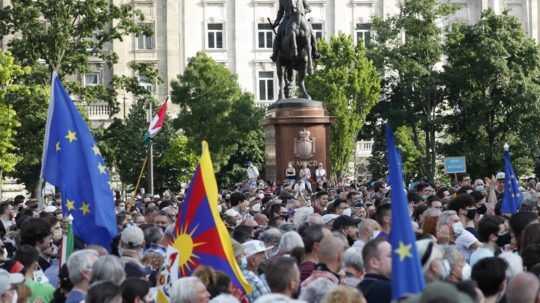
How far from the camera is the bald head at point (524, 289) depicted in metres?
9.17

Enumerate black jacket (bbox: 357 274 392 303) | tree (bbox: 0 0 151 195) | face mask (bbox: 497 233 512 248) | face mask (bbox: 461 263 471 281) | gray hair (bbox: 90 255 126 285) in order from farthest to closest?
tree (bbox: 0 0 151 195)
face mask (bbox: 497 233 512 248)
face mask (bbox: 461 263 471 281)
gray hair (bbox: 90 255 126 285)
black jacket (bbox: 357 274 392 303)

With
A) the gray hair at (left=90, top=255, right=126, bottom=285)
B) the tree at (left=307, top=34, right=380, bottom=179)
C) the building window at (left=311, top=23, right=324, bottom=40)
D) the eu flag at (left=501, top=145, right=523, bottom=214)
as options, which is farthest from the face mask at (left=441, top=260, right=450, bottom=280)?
the building window at (left=311, top=23, right=324, bottom=40)

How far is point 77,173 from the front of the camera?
1380 cm

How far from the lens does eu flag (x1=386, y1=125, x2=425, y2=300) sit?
8.48 meters

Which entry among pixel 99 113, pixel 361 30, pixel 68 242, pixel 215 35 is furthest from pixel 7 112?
pixel 68 242

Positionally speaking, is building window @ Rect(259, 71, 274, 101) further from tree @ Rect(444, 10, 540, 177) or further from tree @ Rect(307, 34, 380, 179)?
tree @ Rect(444, 10, 540, 177)

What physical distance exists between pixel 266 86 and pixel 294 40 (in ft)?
168

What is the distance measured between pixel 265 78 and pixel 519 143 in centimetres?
2563

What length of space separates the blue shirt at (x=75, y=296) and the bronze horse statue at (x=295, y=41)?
25926mm

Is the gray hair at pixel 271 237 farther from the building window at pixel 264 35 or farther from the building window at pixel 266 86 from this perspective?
the building window at pixel 264 35

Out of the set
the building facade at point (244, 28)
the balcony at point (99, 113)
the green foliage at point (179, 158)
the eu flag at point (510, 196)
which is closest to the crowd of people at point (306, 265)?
the eu flag at point (510, 196)

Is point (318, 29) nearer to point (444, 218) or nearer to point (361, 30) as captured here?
point (361, 30)

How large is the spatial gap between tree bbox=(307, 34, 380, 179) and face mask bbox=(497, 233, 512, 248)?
52097 mm

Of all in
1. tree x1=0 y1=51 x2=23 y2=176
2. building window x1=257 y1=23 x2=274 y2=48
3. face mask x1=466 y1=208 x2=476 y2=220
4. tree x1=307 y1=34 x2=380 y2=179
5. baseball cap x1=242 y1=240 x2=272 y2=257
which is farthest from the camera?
building window x1=257 y1=23 x2=274 y2=48
